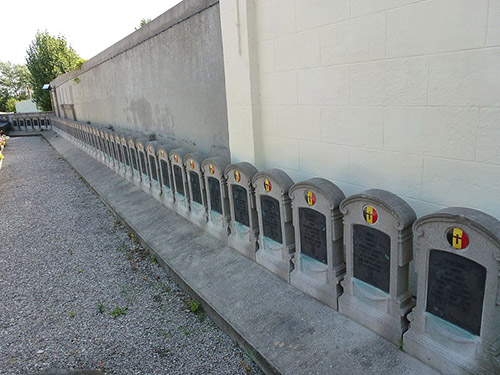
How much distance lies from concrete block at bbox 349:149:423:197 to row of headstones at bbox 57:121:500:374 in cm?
33

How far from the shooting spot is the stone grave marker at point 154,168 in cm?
798

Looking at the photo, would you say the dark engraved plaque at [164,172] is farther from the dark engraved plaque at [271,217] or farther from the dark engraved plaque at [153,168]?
the dark engraved plaque at [271,217]

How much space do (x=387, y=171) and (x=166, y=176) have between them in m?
4.99

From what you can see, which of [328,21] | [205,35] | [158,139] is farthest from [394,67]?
[158,139]

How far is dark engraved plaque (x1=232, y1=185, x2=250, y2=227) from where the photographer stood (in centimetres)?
512

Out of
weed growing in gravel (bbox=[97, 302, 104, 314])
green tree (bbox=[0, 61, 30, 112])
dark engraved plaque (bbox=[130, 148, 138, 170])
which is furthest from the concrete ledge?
green tree (bbox=[0, 61, 30, 112])

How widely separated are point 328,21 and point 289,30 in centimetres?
63

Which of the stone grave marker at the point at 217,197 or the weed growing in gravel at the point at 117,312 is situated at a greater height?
the stone grave marker at the point at 217,197

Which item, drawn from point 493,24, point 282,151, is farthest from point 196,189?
point 493,24

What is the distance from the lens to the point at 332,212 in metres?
3.72

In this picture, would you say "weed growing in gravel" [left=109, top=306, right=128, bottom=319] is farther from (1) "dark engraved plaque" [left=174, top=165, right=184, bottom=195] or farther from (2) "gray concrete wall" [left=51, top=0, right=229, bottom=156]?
(2) "gray concrete wall" [left=51, top=0, right=229, bottom=156]

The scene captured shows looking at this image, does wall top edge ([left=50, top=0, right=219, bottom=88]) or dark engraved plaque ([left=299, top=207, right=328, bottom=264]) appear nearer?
dark engraved plaque ([left=299, top=207, right=328, bottom=264])

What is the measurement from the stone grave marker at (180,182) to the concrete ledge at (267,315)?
355mm

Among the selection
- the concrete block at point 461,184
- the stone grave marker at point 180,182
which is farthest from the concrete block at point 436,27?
the stone grave marker at point 180,182
